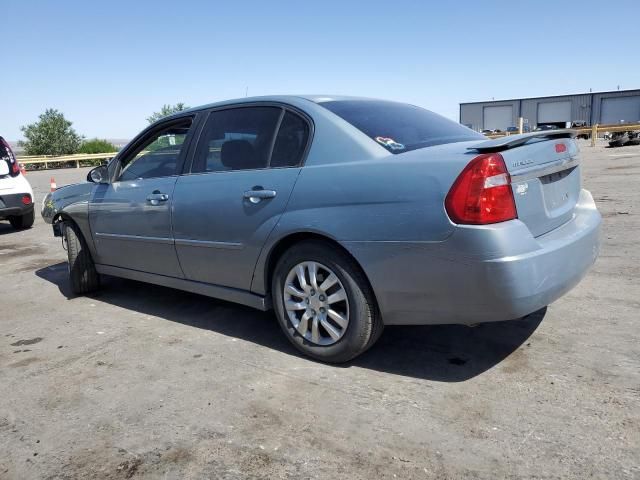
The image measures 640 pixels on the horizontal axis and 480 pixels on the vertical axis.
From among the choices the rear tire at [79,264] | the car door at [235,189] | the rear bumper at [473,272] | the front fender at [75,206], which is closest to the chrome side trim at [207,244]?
the car door at [235,189]

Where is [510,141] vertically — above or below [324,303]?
above

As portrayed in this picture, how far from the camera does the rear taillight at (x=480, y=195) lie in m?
2.71

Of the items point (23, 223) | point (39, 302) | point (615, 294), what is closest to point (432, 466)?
point (615, 294)

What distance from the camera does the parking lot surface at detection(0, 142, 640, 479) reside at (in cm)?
240

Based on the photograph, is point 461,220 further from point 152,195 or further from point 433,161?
point 152,195

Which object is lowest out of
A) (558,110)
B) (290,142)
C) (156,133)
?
(290,142)

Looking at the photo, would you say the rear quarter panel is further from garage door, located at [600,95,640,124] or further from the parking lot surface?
garage door, located at [600,95,640,124]

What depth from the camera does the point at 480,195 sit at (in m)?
2.71

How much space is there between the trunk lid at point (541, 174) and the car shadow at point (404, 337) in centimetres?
89

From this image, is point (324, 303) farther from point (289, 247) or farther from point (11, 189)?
point (11, 189)

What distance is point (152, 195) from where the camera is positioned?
4262 mm

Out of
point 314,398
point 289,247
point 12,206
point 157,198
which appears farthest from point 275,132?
point 12,206

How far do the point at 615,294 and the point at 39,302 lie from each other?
5036 millimetres

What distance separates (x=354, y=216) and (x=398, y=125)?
869 mm
